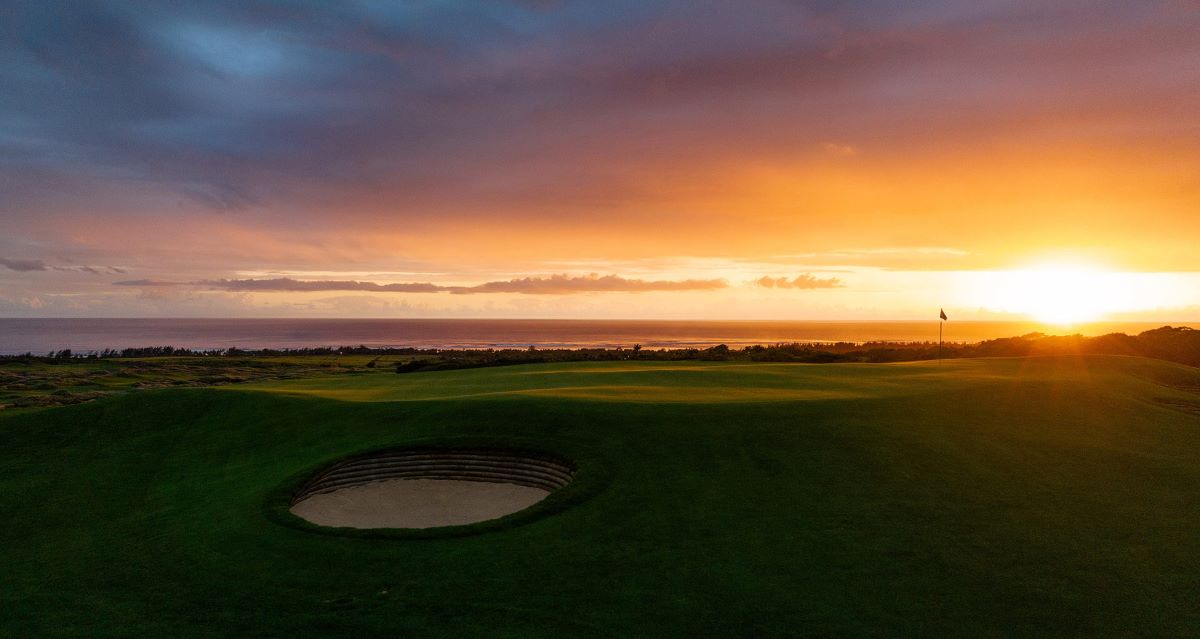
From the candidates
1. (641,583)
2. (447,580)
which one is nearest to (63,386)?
(447,580)

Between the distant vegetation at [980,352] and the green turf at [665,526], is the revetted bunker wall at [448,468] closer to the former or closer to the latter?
the green turf at [665,526]

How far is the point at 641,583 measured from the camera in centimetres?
1128

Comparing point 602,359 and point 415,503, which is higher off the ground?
point 602,359

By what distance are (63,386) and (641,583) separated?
50466 mm

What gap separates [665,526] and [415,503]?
22.3 feet

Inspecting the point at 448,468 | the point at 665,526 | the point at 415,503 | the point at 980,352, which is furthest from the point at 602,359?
the point at 665,526

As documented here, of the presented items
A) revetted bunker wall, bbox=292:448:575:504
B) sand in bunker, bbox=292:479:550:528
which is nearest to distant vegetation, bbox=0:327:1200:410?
revetted bunker wall, bbox=292:448:575:504

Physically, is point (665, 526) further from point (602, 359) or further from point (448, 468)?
point (602, 359)

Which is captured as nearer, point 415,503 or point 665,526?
point 665,526

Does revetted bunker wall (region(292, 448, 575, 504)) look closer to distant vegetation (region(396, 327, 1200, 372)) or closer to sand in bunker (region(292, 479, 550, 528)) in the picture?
sand in bunker (region(292, 479, 550, 528))

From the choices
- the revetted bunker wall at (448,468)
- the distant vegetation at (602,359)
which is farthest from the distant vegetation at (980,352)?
the revetted bunker wall at (448,468)

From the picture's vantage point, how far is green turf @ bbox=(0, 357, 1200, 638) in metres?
10.4

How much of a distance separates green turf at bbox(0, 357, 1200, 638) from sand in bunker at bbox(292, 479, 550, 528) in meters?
1.47

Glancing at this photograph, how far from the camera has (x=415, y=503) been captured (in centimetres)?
1678
